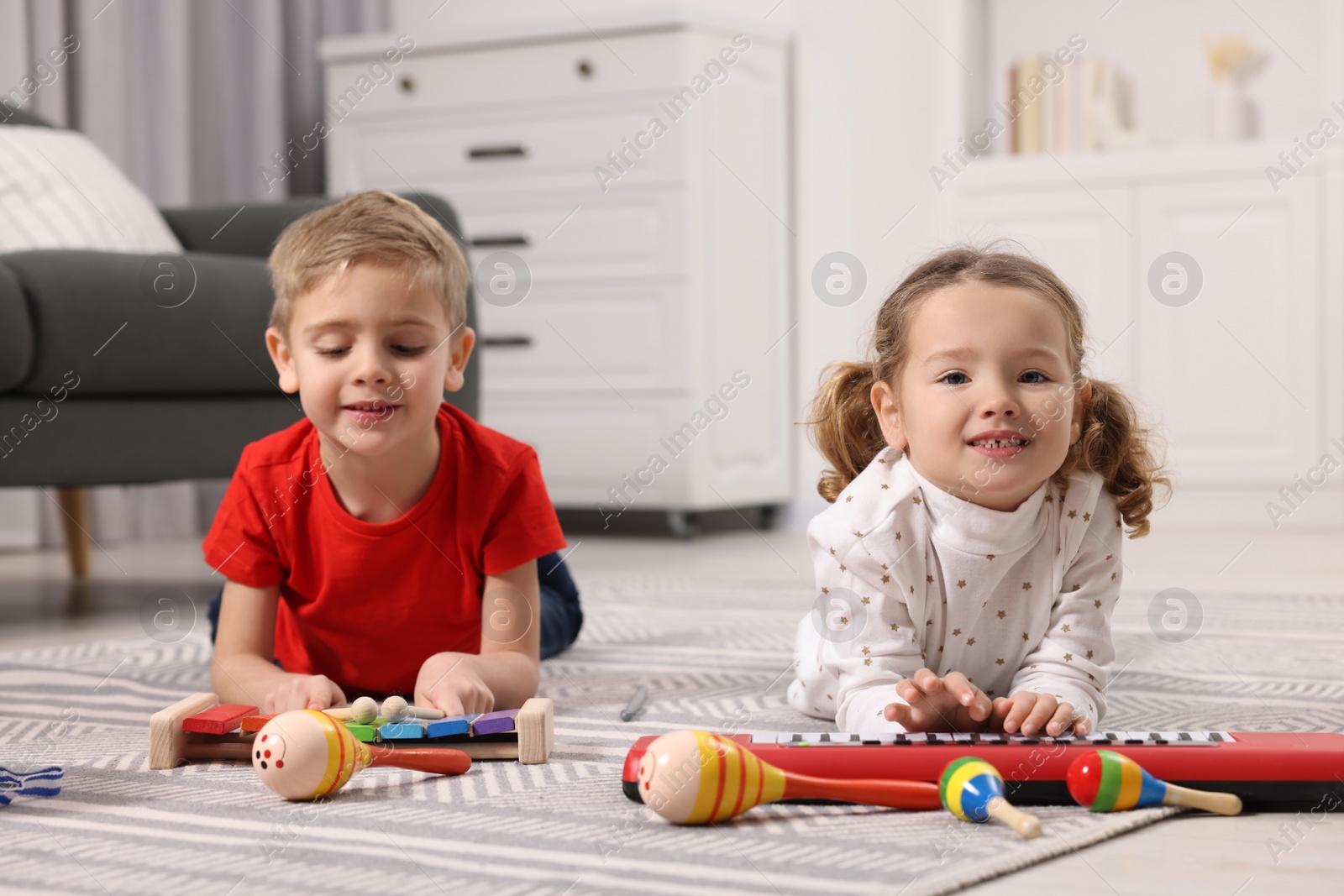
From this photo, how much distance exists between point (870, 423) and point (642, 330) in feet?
5.63

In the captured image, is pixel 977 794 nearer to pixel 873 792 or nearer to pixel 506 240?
pixel 873 792

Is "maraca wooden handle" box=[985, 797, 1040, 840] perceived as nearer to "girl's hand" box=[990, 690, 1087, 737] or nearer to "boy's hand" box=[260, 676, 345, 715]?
"girl's hand" box=[990, 690, 1087, 737]

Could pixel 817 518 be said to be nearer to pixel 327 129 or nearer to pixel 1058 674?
pixel 1058 674

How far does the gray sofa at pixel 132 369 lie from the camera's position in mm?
1502

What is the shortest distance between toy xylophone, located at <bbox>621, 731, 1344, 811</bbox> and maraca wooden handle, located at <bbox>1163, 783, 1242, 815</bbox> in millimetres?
15

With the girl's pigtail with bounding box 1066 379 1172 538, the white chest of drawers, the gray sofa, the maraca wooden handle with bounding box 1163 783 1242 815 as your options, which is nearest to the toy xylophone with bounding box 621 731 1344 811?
the maraca wooden handle with bounding box 1163 783 1242 815

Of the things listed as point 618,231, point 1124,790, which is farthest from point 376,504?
point 618,231

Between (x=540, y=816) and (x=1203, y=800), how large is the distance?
368mm

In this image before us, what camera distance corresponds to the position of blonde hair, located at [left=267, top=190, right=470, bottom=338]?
3.28 feet

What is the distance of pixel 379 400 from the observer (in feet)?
3.22

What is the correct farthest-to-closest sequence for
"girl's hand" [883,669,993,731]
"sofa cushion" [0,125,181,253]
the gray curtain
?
the gray curtain → "sofa cushion" [0,125,181,253] → "girl's hand" [883,669,993,731]

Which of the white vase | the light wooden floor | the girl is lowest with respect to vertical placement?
the light wooden floor

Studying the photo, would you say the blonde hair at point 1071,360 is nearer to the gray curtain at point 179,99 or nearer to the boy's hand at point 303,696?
the boy's hand at point 303,696

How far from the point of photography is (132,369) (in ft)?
5.25
